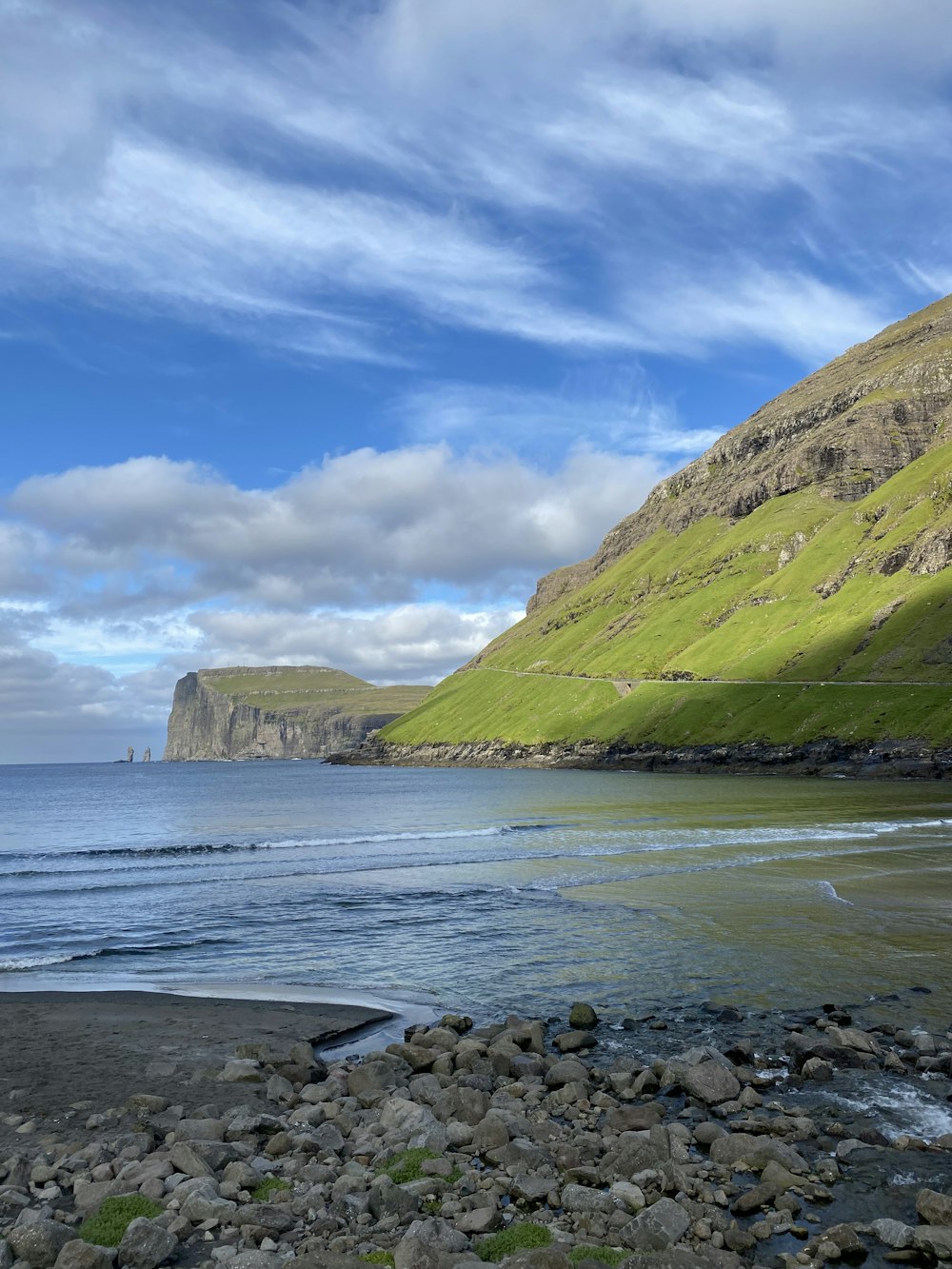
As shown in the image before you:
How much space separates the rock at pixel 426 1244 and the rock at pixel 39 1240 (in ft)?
15.3

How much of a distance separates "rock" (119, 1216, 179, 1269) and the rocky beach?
0.11ft

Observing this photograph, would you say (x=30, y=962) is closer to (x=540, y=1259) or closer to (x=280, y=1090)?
(x=280, y=1090)

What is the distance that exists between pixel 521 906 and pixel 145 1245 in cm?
3150

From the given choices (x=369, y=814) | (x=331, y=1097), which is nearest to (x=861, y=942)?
(x=331, y=1097)

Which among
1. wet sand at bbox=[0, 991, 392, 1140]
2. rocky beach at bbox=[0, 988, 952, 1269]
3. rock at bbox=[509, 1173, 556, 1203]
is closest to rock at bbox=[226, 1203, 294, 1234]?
rocky beach at bbox=[0, 988, 952, 1269]

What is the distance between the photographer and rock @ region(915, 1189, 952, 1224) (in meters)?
12.9

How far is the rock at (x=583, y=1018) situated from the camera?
925 inches

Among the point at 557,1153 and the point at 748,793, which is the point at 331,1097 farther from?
the point at 748,793

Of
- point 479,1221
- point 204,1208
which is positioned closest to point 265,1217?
point 204,1208

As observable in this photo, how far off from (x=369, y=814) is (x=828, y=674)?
4298 inches

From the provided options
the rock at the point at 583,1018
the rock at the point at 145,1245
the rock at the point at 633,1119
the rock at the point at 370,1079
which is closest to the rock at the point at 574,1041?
the rock at the point at 583,1018

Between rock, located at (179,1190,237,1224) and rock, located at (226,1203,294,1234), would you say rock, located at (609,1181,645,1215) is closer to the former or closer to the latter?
rock, located at (226,1203,294,1234)

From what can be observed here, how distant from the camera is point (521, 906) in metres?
→ 42.6

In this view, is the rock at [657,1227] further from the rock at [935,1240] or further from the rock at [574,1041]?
the rock at [574,1041]
